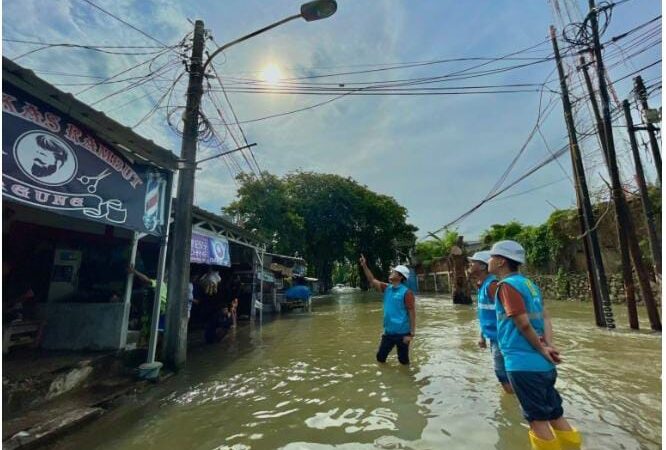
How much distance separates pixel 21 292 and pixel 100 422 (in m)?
4.96

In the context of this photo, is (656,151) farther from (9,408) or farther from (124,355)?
(9,408)

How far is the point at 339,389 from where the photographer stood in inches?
212

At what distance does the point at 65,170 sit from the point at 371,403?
5141 millimetres

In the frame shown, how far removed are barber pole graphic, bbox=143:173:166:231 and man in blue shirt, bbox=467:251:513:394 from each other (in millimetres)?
5490

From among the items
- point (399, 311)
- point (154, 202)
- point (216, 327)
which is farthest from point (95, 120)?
point (216, 327)

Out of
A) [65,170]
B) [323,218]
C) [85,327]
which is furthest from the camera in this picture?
[323,218]

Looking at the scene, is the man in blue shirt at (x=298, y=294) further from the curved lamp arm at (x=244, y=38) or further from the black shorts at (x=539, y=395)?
the black shorts at (x=539, y=395)

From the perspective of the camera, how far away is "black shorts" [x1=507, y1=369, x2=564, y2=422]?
2.80 metres

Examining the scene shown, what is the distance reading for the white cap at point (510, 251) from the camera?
3127 millimetres

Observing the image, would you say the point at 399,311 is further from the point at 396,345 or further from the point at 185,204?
the point at 185,204

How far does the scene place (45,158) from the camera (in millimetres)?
4281

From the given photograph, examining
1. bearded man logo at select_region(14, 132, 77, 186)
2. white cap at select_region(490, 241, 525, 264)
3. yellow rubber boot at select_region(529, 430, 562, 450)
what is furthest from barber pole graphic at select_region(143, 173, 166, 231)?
yellow rubber boot at select_region(529, 430, 562, 450)

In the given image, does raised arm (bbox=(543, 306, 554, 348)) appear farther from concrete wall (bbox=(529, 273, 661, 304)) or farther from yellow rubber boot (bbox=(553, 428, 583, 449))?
concrete wall (bbox=(529, 273, 661, 304))

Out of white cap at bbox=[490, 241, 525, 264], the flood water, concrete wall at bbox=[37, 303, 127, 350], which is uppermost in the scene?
white cap at bbox=[490, 241, 525, 264]
